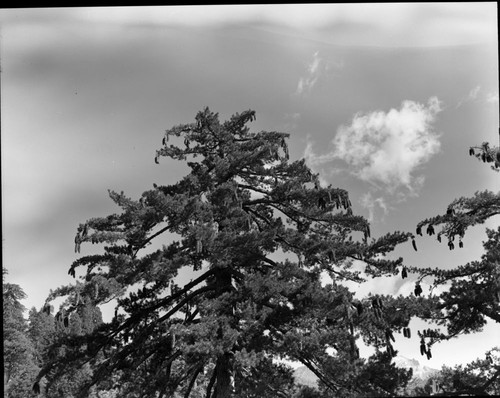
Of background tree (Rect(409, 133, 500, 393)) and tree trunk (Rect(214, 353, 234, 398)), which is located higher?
background tree (Rect(409, 133, 500, 393))

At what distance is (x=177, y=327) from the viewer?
12625mm

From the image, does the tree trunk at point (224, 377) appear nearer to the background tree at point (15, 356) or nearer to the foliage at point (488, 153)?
the foliage at point (488, 153)

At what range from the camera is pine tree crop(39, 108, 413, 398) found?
12930 millimetres

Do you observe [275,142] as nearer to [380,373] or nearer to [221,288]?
[221,288]

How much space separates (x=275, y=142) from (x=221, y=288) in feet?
19.7

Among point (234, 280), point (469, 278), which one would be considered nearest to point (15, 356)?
point (234, 280)

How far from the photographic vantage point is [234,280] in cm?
1655

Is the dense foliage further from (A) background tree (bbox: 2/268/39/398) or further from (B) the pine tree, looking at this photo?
(A) background tree (bbox: 2/268/39/398)

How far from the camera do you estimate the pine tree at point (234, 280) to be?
1293cm

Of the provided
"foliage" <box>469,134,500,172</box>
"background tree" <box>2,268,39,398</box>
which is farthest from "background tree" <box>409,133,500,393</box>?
"background tree" <box>2,268,39,398</box>

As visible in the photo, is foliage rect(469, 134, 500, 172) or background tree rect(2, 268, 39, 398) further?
background tree rect(2, 268, 39, 398)

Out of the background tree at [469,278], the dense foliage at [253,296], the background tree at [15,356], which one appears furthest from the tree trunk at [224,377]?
the background tree at [15,356]

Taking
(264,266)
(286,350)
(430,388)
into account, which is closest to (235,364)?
(286,350)

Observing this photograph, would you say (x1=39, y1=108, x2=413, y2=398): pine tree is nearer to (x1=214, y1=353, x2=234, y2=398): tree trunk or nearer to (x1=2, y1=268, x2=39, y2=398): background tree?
(x1=214, y1=353, x2=234, y2=398): tree trunk
